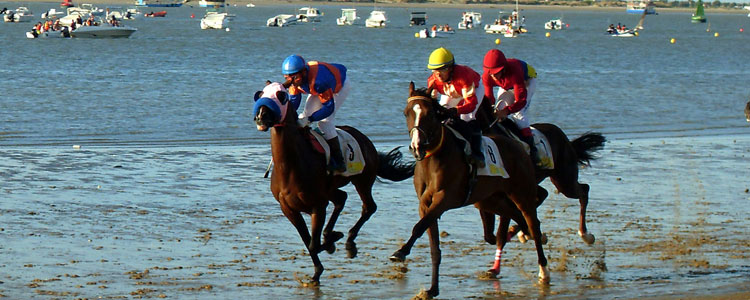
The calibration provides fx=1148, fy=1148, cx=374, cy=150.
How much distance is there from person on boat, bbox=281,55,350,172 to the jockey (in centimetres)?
104

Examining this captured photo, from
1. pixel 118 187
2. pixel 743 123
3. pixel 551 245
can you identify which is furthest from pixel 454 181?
pixel 743 123

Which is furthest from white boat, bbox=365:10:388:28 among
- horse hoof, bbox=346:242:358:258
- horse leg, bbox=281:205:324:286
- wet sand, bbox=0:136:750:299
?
horse leg, bbox=281:205:324:286

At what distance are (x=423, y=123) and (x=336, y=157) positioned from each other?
181 centimetres

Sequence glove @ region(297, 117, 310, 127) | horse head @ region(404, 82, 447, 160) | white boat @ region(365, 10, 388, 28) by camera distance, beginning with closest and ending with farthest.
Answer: horse head @ region(404, 82, 447, 160) < glove @ region(297, 117, 310, 127) < white boat @ region(365, 10, 388, 28)

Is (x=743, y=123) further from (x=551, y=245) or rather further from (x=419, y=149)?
(x=419, y=149)

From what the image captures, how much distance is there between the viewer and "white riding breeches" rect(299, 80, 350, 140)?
1145cm

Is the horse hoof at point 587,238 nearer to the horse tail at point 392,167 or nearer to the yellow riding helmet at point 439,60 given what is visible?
the horse tail at point 392,167

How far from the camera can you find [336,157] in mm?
11398

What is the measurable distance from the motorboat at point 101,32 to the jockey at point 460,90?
283 ft

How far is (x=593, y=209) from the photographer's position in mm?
15023

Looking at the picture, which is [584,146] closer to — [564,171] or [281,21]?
[564,171]

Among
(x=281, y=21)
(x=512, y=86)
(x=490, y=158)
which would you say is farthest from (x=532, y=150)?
(x=281, y=21)

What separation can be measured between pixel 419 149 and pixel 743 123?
22.4 meters

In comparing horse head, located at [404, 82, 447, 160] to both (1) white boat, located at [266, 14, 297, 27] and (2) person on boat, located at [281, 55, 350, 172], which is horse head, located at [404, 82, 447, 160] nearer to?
(2) person on boat, located at [281, 55, 350, 172]
